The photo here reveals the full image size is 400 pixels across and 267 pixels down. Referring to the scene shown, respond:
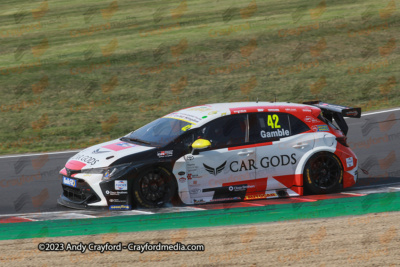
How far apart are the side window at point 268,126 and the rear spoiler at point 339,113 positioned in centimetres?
102

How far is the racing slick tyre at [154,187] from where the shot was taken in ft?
26.9

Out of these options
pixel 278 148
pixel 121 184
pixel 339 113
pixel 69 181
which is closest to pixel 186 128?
pixel 121 184

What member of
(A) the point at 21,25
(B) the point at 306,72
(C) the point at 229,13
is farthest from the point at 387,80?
(A) the point at 21,25

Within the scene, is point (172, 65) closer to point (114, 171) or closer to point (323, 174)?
point (323, 174)

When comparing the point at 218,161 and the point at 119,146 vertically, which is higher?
the point at 119,146

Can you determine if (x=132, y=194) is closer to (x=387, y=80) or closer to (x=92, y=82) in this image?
(x=92, y=82)

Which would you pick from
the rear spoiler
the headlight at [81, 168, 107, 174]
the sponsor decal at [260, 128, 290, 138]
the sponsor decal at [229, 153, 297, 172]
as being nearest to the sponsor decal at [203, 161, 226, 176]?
the sponsor decal at [229, 153, 297, 172]

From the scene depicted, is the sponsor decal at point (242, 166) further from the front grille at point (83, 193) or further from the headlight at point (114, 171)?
the front grille at point (83, 193)

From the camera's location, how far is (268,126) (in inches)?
351

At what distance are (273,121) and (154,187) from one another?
2141 mm

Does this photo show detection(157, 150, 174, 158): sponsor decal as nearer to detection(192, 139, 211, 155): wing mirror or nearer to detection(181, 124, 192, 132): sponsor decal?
detection(192, 139, 211, 155): wing mirror

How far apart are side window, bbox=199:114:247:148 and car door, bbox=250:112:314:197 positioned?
18 cm

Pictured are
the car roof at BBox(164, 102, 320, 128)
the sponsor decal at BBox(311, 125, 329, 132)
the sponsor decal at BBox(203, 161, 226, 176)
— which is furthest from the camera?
the sponsor decal at BBox(311, 125, 329, 132)

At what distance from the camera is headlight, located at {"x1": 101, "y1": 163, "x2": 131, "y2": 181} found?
8125mm
